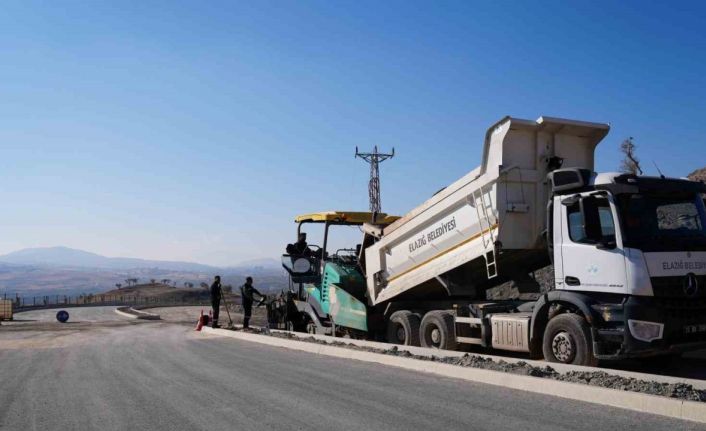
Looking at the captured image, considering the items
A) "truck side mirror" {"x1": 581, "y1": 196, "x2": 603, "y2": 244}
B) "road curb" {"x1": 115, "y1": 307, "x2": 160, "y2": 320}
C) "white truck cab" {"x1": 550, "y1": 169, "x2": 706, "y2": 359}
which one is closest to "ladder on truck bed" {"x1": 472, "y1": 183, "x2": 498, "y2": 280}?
"white truck cab" {"x1": 550, "y1": 169, "x2": 706, "y2": 359}

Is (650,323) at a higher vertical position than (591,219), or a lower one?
lower

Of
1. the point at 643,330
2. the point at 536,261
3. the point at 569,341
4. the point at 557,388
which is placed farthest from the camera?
the point at 536,261

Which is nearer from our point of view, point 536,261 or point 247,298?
point 536,261

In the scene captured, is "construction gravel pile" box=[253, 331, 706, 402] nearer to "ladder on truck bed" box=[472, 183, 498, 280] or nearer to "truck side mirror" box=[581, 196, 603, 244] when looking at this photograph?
"ladder on truck bed" box=[472, 183, 498, 280]

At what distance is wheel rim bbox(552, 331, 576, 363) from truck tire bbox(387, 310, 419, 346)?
366cm

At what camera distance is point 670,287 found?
8.13m

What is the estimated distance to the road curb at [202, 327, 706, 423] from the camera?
6154 mm

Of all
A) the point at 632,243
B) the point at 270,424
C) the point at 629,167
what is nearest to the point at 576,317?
the point at 632,243

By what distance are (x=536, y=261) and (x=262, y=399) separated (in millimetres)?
6055

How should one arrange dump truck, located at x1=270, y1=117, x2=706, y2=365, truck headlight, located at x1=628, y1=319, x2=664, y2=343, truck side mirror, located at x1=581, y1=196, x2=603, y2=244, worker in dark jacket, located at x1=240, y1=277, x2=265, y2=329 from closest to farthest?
truck headlight, located at x1=628, y1=319, x2=664, y2=343 < dump truck, located at x1=270, y1=117, x2=706, y2=365 < truck side mirror, located at x1=581, y1=196, x2=603, y2=244 < worker in dark jacket, located at x1=240, y1=277, x2=265, y2=329

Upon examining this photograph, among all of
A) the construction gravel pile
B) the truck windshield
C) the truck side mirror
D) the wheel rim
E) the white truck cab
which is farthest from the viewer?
the wheel rim

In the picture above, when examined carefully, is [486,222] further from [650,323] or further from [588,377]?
[588,377]

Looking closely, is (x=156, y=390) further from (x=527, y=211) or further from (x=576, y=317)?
(x=527, y=211)

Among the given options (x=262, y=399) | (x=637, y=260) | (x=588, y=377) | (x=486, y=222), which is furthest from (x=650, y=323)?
(x=262, y=399)
